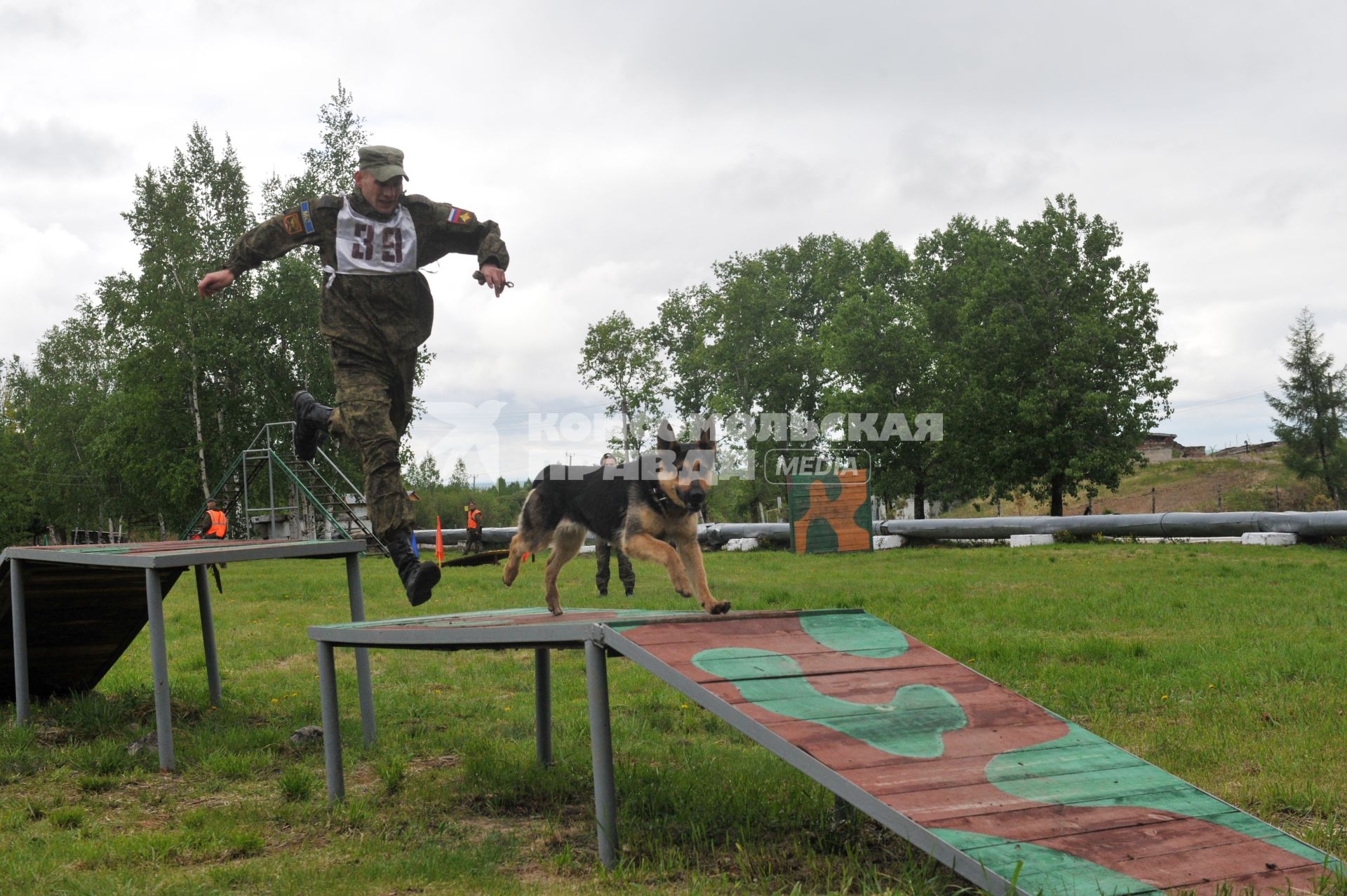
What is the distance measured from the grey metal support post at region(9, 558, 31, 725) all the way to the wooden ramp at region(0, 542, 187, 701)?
72 millimetres

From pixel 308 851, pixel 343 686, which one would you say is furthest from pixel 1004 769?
pixel 343 686

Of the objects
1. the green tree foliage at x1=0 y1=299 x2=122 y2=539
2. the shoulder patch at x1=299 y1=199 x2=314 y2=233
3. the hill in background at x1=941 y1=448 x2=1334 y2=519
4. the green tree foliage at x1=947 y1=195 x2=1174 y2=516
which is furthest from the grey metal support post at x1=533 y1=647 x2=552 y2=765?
the green tree foliage at x1=0 y1=299 x2=122 y2=539

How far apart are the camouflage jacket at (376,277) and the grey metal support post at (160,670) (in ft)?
5.95

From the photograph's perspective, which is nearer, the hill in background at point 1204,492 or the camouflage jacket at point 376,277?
the camouflage jacket at point 376,277

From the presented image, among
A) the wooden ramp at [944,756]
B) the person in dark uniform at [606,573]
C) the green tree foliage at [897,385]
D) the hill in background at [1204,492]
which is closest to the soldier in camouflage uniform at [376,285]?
the wooden ramp at [944,756]

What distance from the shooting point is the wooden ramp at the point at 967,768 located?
2.97 meters

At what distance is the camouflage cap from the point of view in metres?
5.52

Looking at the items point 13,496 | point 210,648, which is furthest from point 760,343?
point 210,648

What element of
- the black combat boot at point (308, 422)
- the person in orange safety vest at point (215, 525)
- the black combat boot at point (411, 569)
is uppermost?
the black combat boot at point (308, 422)

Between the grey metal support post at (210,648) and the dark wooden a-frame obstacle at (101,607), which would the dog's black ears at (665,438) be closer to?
the dark wooden a-frame obstacle at (101,607)

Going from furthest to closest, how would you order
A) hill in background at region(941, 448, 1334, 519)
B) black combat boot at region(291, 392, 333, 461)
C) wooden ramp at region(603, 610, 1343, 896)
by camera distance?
1. hill in background at region(941, 448, 1334, 519)
2. black combat boot at region(291, 392, 333, 461)
3. wooden ramp at region(603, 610, 1343, 896)

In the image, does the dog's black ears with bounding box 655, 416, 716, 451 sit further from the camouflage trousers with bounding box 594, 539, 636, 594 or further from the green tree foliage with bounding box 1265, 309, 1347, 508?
the green tree foliage with bounding box 1265, 309, 1347, 508

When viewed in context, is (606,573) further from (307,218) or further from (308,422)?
(307,218)

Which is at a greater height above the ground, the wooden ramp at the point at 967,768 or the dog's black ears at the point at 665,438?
the dog's black ears at the point at 665,438
